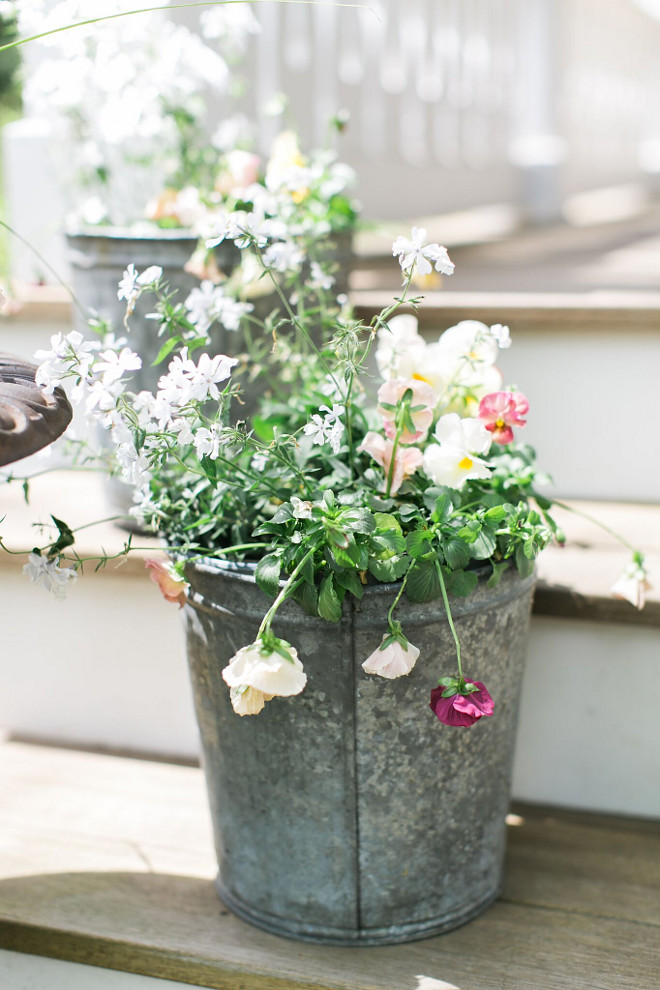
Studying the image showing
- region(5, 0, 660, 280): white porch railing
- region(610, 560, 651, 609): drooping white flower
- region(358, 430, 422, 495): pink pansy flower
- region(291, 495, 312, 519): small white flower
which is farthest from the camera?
region(5, 0, 660, 280): white porch railing

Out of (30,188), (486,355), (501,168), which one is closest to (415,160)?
(501,168)

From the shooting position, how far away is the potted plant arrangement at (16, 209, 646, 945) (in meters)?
0.85

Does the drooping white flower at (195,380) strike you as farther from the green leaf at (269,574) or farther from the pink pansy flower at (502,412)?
the pink pansy flower at (502,412)

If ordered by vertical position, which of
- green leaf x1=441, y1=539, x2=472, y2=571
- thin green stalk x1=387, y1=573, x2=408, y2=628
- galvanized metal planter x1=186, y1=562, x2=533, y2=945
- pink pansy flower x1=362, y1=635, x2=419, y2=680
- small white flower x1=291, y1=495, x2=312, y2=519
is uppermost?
small white flower x1=291, y1=495, x2=312, y2=519

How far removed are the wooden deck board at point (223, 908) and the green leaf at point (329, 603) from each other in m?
0.40

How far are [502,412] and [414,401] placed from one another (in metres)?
0.09

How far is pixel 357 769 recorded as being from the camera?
975mm

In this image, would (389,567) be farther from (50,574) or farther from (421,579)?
(50,574)

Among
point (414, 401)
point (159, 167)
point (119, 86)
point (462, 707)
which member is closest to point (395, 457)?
point (414, 401)

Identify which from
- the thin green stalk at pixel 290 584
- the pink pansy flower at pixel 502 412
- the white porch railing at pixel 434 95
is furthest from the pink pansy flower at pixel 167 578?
the white porch railing at pixel 434 95

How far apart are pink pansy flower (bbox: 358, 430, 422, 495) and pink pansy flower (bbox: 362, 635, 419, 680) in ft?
0.58

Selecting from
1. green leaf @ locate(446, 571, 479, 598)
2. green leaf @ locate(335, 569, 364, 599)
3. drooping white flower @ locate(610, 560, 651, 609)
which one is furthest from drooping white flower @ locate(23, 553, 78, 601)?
drooping white flower @ locate(610, 560, 651, 609)

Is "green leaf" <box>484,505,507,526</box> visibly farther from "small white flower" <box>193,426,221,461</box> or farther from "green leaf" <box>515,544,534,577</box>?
"small white flower" <box>193,426,221,461</box>

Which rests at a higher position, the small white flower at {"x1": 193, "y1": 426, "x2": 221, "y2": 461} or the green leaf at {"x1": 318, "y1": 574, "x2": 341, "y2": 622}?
the small white flower at {"x1": 193, "y1": 426, "x2": 221, "y2": 461}
